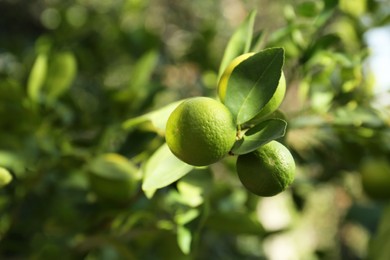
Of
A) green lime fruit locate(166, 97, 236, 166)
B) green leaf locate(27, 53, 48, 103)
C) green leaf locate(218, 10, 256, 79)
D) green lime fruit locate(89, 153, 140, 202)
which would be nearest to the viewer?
green lime fruit locate(166, 97, 236, 166)

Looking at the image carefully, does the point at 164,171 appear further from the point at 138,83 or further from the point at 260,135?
the point at 138,83

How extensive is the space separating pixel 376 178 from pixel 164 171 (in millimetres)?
597

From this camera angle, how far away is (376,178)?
1.03 m

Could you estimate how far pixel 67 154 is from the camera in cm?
94

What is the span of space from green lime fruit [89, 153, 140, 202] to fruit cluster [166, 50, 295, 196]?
0.29 metres

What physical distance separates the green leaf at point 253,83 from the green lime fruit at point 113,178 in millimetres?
297

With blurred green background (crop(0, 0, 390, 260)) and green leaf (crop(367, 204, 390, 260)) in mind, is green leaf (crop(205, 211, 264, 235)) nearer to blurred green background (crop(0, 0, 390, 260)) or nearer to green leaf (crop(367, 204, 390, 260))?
blurred green background (crop(0, 0, 390, 260))

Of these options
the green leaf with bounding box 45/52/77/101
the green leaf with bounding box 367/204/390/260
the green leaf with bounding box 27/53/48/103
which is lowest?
the green leaf with bounding box 367/204/390/260

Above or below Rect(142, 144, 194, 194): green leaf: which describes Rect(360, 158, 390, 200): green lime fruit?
below

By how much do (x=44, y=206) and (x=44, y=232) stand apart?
6cm

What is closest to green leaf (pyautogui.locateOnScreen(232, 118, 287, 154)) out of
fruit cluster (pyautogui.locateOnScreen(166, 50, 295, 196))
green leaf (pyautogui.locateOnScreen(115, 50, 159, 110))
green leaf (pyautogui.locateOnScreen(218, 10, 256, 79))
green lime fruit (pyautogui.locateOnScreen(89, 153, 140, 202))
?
fruit cluster (pyautogui.locateOnScreen(166, 50, 295, 196))

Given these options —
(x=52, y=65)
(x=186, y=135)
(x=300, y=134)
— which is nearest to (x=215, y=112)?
(x=186, y=135)

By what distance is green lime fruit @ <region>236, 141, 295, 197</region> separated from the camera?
53cm

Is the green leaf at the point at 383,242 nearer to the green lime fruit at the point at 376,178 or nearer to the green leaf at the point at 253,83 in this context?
the green lime fruit at the point at 376,178
